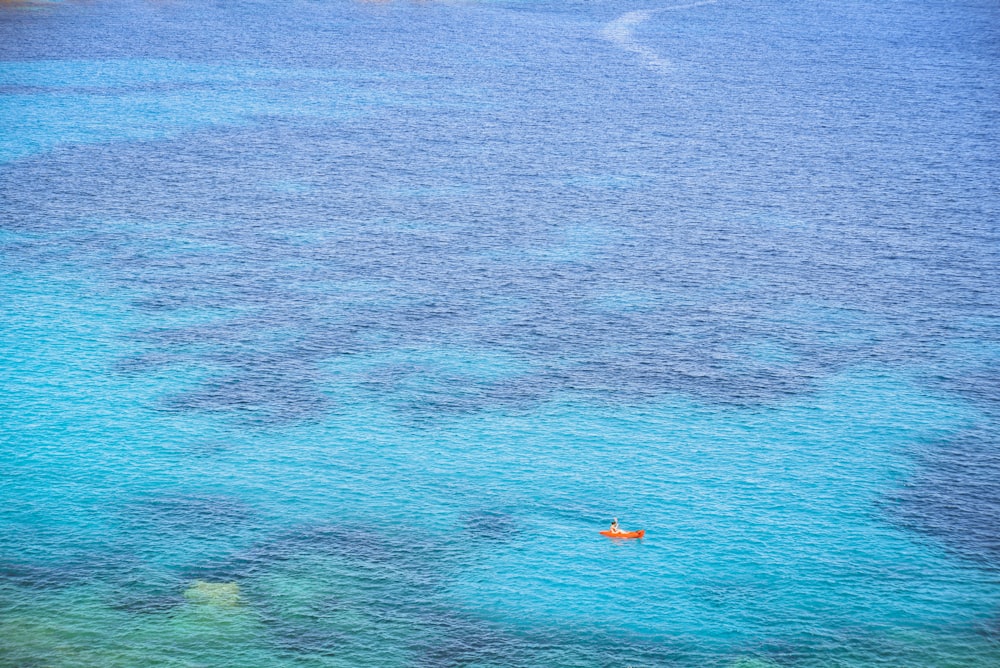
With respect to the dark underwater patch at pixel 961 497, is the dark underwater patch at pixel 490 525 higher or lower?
lower

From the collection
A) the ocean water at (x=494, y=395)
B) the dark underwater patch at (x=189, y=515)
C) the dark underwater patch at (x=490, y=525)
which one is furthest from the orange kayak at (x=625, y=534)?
the dark underwater patch at (x=189, y=515)

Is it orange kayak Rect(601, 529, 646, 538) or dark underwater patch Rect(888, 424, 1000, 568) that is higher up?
dark underwater patch Rect(888, 424, 1000, 568)

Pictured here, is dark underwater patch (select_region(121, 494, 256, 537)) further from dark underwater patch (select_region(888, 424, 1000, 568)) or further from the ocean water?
dark underwater patch (select_region(888, 424, 1000, 568))

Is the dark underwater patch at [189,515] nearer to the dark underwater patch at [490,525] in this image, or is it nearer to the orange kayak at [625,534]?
the dark underwater patch at [490,525]

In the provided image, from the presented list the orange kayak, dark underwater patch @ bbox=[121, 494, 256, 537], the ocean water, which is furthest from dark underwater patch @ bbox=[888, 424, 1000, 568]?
dark underwater patch @ bbox=[121, 494, 256, 537]

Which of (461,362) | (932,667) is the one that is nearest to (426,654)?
(932,667)

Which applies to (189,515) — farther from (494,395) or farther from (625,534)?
(625,534)

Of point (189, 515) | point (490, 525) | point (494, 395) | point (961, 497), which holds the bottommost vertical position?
point (189, 515)

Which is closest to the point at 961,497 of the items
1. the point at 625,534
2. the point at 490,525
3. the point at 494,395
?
the point at 625,534
